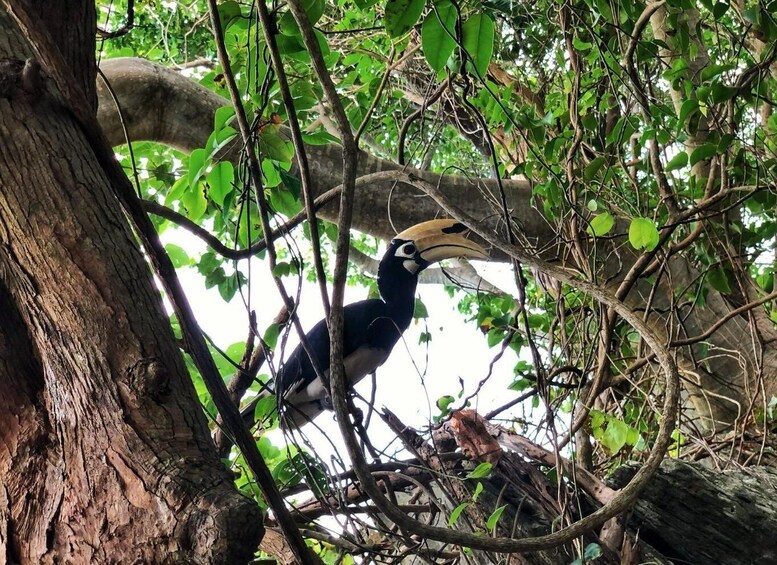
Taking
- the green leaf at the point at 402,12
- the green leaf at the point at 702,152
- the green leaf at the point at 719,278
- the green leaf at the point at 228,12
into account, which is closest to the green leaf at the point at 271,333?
the green leaf at the point at 228,12

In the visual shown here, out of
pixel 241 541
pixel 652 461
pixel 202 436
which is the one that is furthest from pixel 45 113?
pixel 652 461

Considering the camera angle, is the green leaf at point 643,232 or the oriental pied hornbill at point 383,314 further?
the oriental pied hornbill at point 383,314

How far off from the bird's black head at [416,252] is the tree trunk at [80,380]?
3.30ft

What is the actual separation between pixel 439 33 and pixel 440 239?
96cm

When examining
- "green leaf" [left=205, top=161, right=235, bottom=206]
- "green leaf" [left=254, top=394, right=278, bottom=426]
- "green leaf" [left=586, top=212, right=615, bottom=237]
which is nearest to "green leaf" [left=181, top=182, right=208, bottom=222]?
"green leaf" [left=205, top=161, right=235, bottom=206]

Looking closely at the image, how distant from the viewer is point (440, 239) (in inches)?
66.6

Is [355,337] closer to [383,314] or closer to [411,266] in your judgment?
[383,314]

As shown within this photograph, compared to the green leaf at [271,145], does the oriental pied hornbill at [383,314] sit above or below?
above

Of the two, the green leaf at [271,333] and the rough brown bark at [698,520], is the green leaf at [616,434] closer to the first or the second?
the rough brown bark at [698,520]

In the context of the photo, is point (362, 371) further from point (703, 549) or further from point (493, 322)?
point (703, 549)

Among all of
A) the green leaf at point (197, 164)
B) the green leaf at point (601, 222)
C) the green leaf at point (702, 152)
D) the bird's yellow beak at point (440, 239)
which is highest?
the bird's yellow beak at point (440, 239)

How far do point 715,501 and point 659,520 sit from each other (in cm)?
12

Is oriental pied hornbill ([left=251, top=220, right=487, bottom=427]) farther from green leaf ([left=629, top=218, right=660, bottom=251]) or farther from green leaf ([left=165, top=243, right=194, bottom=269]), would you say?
green leaf ([left=629, top=218, right=660, bottom=251])

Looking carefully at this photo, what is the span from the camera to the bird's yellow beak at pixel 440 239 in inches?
65.6
